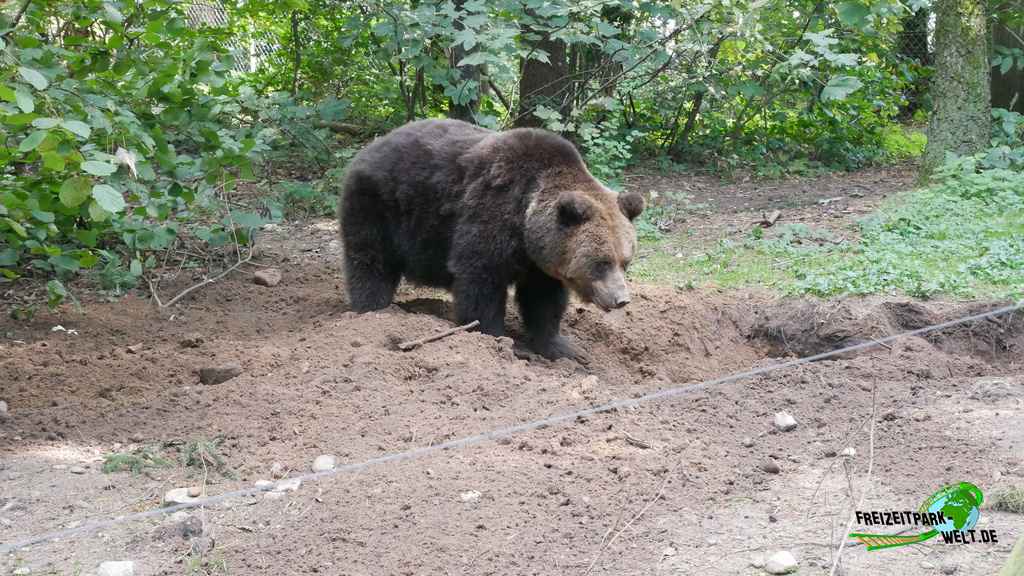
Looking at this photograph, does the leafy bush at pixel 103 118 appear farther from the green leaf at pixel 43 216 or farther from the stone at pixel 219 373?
the stone at pixel 219 373

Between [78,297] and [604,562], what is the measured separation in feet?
19.6

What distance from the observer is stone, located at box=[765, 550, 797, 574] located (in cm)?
367

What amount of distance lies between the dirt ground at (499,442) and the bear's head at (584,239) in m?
0.66

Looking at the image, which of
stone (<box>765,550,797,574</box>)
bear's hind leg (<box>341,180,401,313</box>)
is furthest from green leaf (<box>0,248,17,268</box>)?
stone (<box>765,550,797,574</box>)

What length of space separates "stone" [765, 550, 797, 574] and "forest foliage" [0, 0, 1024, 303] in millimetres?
2896

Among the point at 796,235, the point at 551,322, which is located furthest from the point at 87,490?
the point at 796,235

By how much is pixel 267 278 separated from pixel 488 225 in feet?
8.73

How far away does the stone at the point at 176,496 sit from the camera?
4.24 metres

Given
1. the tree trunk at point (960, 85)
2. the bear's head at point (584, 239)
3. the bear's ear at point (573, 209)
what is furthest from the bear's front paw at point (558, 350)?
the tree trunk at point (960, 85)

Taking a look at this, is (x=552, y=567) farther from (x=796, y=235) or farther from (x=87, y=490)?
(x=796, y=235)

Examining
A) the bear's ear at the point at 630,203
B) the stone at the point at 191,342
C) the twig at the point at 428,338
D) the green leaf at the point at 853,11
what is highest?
the green leaf at the point at 853,11

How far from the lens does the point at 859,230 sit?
9453 mm

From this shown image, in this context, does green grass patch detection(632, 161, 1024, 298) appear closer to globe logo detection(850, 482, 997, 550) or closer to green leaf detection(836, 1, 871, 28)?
green leaf detection(836, 1, 871, 28)

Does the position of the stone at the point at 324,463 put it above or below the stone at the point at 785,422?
below
